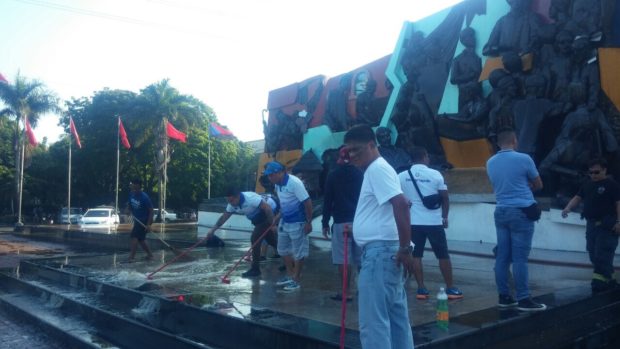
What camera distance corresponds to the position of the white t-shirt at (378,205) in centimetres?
332

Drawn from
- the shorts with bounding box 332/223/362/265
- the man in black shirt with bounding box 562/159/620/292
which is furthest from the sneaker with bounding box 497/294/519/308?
the shorts with bounding box 332/223/362/265

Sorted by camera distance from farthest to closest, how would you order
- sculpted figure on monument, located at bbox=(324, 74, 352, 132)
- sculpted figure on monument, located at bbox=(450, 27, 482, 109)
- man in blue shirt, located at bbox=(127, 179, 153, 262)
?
sculpted figure on monument, located at bbox=(324, 74, 352, 132)
sculpted figure on monument, located at bbox=(450, 27, 482, 109)
man in blue shirt, located at bbox=(127, 179, 153, 262)

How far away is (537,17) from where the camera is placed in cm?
1267

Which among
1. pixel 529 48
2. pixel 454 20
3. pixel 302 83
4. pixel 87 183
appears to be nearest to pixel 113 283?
pixel 529 48

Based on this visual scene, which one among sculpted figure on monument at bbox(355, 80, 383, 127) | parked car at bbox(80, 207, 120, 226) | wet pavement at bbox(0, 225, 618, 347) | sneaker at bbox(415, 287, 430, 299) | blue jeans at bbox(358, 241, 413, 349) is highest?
sculpted figure on monument at bbox(355, 80, 383, 127)

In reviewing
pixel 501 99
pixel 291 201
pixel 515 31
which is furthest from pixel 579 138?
pixel 291 201

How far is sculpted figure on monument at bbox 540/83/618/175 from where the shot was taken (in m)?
10.8

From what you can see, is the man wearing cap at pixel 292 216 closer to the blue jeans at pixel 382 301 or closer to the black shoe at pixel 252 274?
the black shoe at pixel 252 274

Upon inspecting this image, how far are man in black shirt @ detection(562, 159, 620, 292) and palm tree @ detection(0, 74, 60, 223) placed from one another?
37.3 metres

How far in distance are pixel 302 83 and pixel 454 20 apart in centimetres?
1031

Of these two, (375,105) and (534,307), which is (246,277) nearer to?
(534,307)

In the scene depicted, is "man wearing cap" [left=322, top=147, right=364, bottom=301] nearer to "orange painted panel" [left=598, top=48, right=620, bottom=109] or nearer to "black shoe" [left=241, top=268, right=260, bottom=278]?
"black shoe" [left=241, top=268, right=260, bottom=278]

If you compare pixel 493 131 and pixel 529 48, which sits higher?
pixel 529 48

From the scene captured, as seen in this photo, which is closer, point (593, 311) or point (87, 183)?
point (593, 311)
